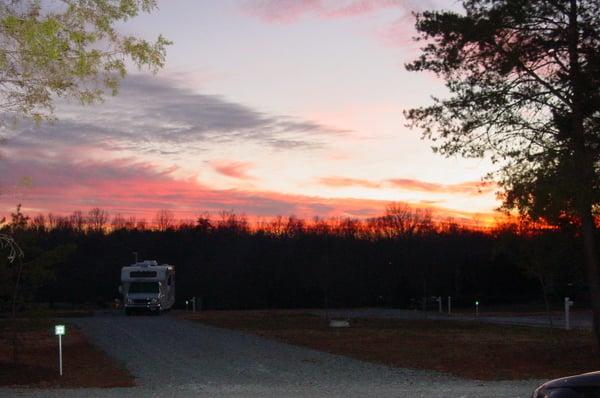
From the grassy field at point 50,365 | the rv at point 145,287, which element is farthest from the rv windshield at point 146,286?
the grassy field at point 50,365

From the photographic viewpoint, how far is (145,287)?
43719 mm

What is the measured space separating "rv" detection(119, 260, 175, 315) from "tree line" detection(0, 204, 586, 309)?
44.6 feet

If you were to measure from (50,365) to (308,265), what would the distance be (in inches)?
2452

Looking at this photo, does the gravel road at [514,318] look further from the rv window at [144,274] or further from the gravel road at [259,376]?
the gravel road at [259,376]

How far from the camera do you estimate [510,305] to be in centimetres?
6353

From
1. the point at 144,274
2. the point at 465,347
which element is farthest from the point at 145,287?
the point at 465,347

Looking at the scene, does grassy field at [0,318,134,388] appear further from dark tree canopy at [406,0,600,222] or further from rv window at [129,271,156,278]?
rv window at [129,271,156,278]

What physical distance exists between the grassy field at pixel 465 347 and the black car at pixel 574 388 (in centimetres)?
846

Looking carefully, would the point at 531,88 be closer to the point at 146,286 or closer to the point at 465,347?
the point at 465,347

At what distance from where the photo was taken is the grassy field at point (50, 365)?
1464 cm

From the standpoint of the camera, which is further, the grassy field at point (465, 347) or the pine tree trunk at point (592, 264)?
the pine tree trunk at point (592, 264)

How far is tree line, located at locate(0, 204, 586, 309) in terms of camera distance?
65375 mm

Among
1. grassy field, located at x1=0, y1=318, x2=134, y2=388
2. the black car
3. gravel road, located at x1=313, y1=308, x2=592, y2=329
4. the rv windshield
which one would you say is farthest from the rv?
the black car

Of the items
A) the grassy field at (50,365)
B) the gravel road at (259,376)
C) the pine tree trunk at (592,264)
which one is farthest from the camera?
the pine tree trunk at (592,264)
